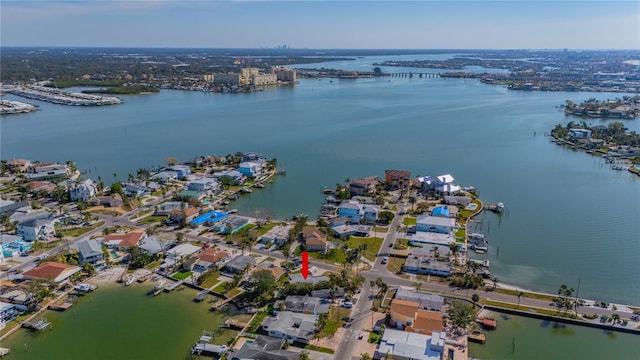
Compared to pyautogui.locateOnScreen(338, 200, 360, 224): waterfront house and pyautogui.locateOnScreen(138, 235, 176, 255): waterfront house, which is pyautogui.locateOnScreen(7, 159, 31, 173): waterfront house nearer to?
pyautogui.locateOnScreen(138, 235, 176, 255): waterfront house

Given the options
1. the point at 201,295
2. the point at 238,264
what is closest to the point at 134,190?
the point at 238,264

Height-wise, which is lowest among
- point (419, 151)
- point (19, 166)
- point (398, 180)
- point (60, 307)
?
point (60, 307)

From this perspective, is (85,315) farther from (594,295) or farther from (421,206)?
(594,295)

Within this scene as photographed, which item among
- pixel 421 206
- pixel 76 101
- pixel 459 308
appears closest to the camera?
pixel 459 308

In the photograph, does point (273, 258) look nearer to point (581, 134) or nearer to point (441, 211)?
point (441, 211)

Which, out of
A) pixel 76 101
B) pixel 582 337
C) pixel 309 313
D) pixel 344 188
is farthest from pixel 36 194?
pixel 76 101

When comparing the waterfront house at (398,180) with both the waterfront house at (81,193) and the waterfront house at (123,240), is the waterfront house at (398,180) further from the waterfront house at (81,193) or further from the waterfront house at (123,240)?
the waterfront house at (81,193)

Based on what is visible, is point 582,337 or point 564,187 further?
point 564,187

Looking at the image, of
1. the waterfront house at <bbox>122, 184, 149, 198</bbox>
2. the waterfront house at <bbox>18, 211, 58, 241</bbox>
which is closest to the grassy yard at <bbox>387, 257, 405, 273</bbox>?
the waterfront house at <bbox>18, 211, 58, 241</bbox>

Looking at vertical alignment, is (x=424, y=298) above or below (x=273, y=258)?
above
